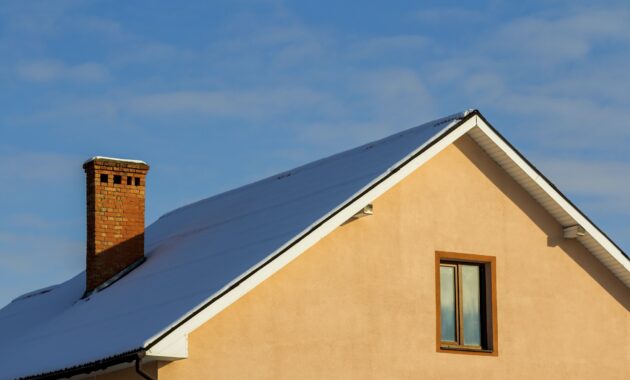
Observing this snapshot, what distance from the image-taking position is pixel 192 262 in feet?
79.4

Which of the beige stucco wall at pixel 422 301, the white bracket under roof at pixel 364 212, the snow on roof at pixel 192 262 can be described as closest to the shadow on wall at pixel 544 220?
the beige stucco wall at pixel 422 301

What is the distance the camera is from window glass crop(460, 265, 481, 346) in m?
24.0

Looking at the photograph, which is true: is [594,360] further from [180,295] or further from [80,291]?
[80,291]

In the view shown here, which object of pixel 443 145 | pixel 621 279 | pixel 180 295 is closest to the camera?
pixel 180 295

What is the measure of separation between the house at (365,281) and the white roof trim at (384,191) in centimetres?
3

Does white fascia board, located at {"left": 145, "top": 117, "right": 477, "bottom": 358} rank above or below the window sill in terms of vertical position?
above

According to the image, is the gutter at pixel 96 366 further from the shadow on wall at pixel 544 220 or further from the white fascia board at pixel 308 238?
the shadow on wall at pixel 544 220

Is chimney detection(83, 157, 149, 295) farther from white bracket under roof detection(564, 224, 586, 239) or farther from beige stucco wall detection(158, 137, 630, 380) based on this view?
white bracket under roof detection(564, 224, 586, 239)

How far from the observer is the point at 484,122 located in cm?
2397

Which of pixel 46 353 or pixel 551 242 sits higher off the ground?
pixel 551 242

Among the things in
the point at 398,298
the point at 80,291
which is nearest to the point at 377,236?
the point at 398,298

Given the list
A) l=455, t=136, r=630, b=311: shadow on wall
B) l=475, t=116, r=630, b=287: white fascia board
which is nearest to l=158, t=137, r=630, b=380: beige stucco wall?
l=455, t=136, r=630, b=311: shadow on wall

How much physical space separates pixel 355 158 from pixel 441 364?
422 cm

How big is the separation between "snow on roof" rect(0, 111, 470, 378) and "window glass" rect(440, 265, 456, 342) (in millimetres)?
2114
